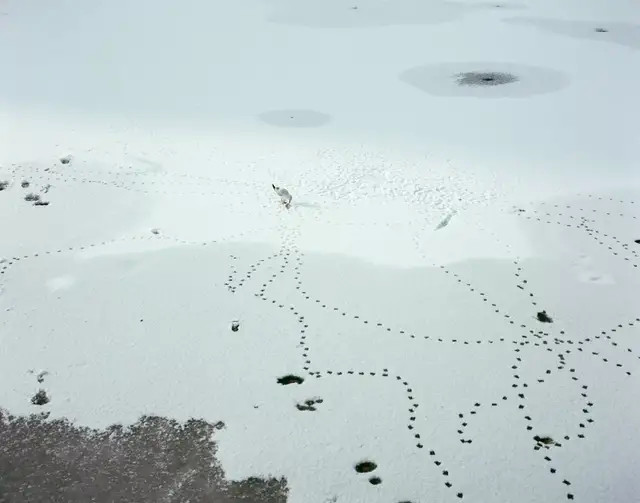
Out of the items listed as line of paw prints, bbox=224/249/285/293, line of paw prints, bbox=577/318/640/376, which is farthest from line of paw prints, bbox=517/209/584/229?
line of paw prints, bbox=224/249/285/293

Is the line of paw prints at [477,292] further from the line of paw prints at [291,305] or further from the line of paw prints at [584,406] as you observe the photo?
the line of paw prints at [291,305]

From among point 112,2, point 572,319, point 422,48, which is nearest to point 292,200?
point 572,319

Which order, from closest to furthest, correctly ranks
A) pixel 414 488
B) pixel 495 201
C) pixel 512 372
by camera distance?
pixel 414 488
pixel 512 372
pixel 495 201

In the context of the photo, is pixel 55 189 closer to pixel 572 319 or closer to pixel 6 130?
pixel 6 130

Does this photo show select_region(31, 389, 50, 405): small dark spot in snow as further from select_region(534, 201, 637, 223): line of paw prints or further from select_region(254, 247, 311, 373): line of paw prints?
select_region(534, 201, 637, 223): line of paw prints

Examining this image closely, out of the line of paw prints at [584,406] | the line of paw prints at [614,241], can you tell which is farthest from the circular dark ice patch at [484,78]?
the line of paw prints at [584,406]

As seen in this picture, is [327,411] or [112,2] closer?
[327,411]
